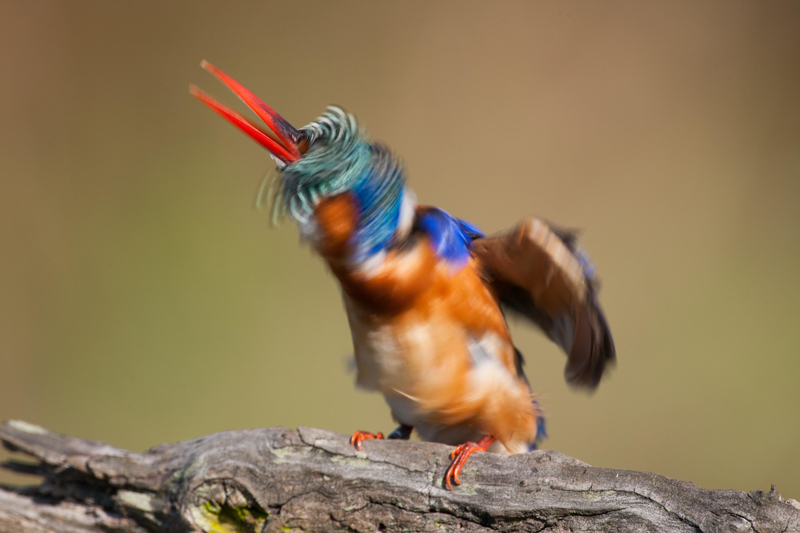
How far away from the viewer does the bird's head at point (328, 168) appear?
83 cm

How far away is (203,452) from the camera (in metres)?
0.93

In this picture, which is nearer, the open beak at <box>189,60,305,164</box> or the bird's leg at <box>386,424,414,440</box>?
the open beak at <box>189,60,305,164</box>

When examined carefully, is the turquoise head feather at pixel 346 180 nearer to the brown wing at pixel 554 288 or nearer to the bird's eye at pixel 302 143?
the bird's eye at pixel 302 143

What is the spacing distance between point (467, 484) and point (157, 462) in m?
0.52

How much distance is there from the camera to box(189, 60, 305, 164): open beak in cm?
83

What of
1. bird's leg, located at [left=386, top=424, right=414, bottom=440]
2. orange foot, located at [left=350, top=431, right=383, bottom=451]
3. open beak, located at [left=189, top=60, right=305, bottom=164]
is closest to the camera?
open beak, located at [left=189, top=60, right=305, bottom=164]

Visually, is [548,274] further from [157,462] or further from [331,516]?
[157,462]

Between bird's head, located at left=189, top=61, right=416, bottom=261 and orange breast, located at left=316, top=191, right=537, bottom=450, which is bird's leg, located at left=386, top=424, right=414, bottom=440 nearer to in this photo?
orange breast, located at left=316, top=191, right=537, bottom=450

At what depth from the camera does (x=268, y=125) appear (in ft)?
2.76

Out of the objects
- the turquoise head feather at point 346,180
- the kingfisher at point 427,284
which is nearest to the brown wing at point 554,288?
the kingfisher at point 427,284

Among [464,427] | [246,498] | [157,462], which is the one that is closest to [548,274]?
[464,427]

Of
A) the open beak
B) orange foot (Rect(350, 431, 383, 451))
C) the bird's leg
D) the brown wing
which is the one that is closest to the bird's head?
the open beak

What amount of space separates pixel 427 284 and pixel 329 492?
0.34m

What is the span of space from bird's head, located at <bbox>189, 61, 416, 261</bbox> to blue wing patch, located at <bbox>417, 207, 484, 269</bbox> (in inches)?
2.4
